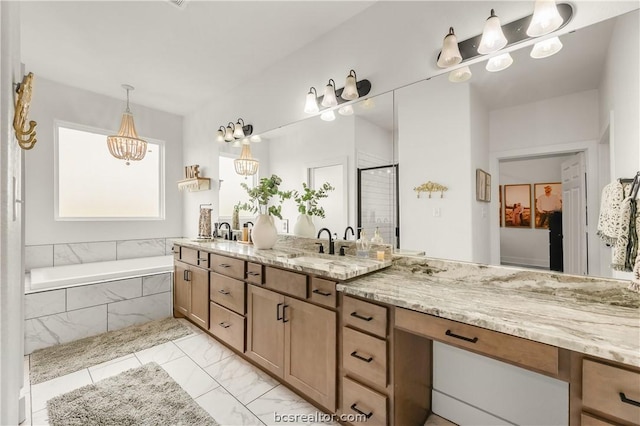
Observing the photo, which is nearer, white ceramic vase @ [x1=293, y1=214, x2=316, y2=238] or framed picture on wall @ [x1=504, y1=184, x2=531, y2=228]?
framed picture on wall @ [x1=504, y1=184, x2=531, y2=228]

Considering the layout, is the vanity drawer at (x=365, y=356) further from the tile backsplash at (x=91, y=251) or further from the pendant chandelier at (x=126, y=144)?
the tile backsplash at (x=91, y=251)

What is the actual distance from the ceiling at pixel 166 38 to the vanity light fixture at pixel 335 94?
0.51 metres

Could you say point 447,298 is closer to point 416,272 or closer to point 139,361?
point 416,272

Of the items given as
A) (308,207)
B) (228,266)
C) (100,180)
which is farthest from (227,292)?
(100,180)

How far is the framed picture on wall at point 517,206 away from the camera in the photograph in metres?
1.38

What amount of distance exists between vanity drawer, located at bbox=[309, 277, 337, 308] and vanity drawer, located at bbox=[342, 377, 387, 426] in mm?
413

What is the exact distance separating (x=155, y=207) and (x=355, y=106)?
3377mm

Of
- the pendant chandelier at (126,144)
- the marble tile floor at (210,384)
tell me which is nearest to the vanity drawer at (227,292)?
the marble tile floor at (210,384)

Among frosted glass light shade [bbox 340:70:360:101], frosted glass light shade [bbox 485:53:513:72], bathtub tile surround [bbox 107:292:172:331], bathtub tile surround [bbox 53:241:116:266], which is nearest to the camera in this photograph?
frosted glass light shade [bbox 485:53:513:72]

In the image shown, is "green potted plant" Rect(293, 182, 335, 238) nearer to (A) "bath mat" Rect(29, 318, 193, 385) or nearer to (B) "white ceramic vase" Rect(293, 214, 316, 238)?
(B) "white ceramic vase" Rect(293, 214, 316, 238)

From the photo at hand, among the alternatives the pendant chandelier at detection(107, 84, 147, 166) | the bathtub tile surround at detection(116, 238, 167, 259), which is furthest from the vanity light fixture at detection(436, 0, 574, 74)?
the bathtub tile surround at detection(116, 238, 167, 259)

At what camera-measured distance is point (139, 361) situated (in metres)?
2.27

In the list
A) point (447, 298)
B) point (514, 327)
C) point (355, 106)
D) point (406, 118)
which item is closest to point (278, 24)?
point (355, 106)

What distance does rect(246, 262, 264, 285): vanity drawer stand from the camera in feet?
6.46
